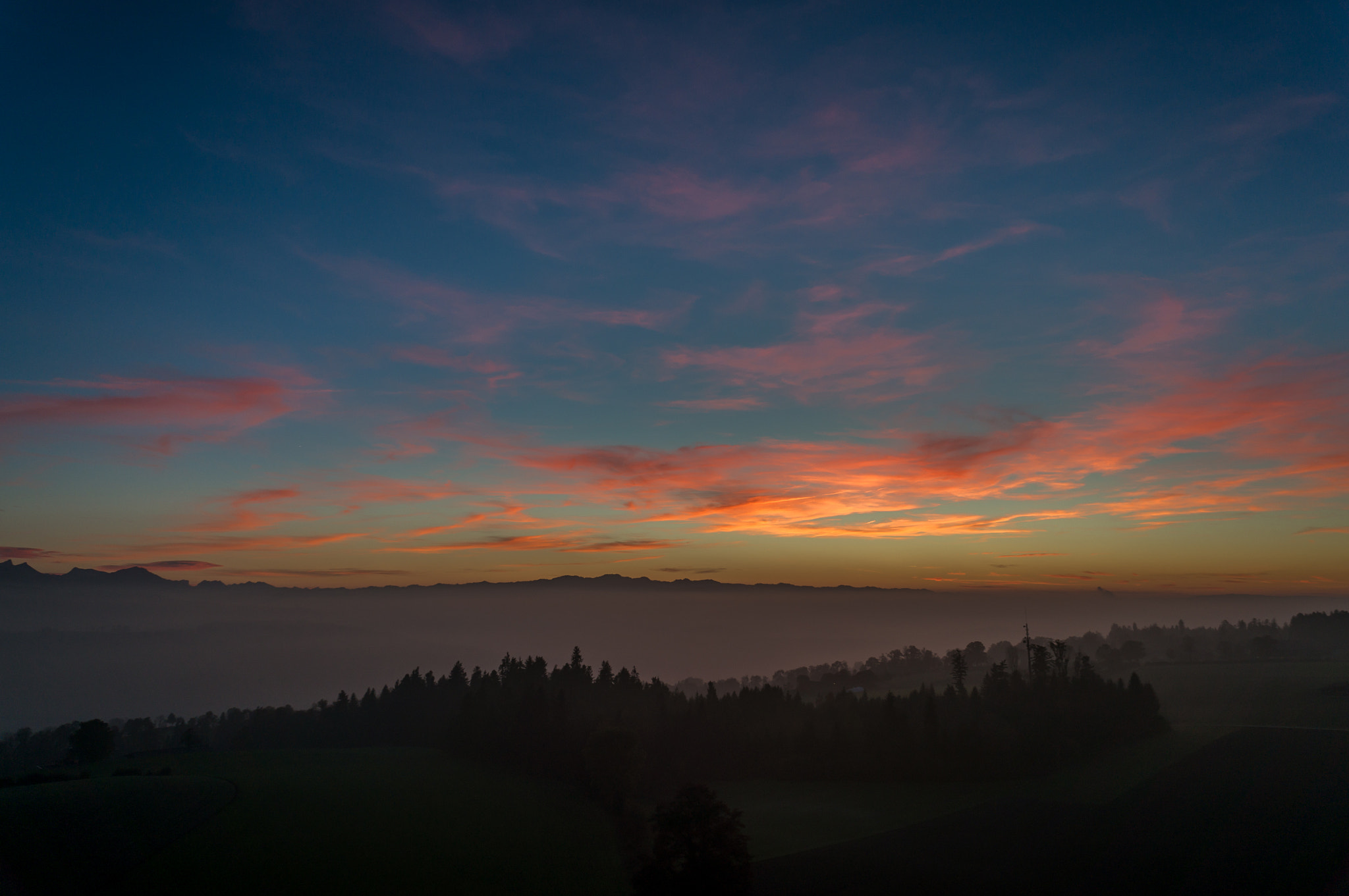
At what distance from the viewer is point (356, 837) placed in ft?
185

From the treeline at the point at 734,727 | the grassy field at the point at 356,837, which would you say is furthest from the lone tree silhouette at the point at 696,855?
the treeline at the point at 734,727

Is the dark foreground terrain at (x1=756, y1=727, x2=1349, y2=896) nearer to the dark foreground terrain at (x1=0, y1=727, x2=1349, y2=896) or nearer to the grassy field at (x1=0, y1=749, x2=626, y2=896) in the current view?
the dark foreground terrain at (x1=0, y1=727, x2=1349, y2=896)

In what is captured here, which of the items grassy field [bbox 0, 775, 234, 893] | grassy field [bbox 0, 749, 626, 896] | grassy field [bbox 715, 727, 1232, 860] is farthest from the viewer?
grassy field [bbox 715, 727, 1232, 860]

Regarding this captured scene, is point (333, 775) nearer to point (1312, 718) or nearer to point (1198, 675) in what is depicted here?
point (1312, 718)

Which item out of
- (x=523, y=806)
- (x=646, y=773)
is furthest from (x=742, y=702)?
(x=523, y=806)

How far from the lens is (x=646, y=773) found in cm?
9356

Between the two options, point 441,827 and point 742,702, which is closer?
point 441,827

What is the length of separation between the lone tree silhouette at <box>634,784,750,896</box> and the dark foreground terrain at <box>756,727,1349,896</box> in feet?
32.5

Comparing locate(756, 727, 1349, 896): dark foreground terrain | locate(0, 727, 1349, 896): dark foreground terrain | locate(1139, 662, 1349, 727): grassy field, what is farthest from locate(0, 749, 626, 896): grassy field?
locate(1139, 662, 1349, 727): grassy field

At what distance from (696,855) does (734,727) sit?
63.8 m

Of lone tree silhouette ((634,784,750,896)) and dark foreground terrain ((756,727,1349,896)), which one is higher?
lone tree silhouette ((634,784,750,896))

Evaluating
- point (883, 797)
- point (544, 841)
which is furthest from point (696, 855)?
point (883, 797)

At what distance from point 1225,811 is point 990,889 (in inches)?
1281

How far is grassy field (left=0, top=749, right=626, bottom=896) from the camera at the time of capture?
47.6 m
